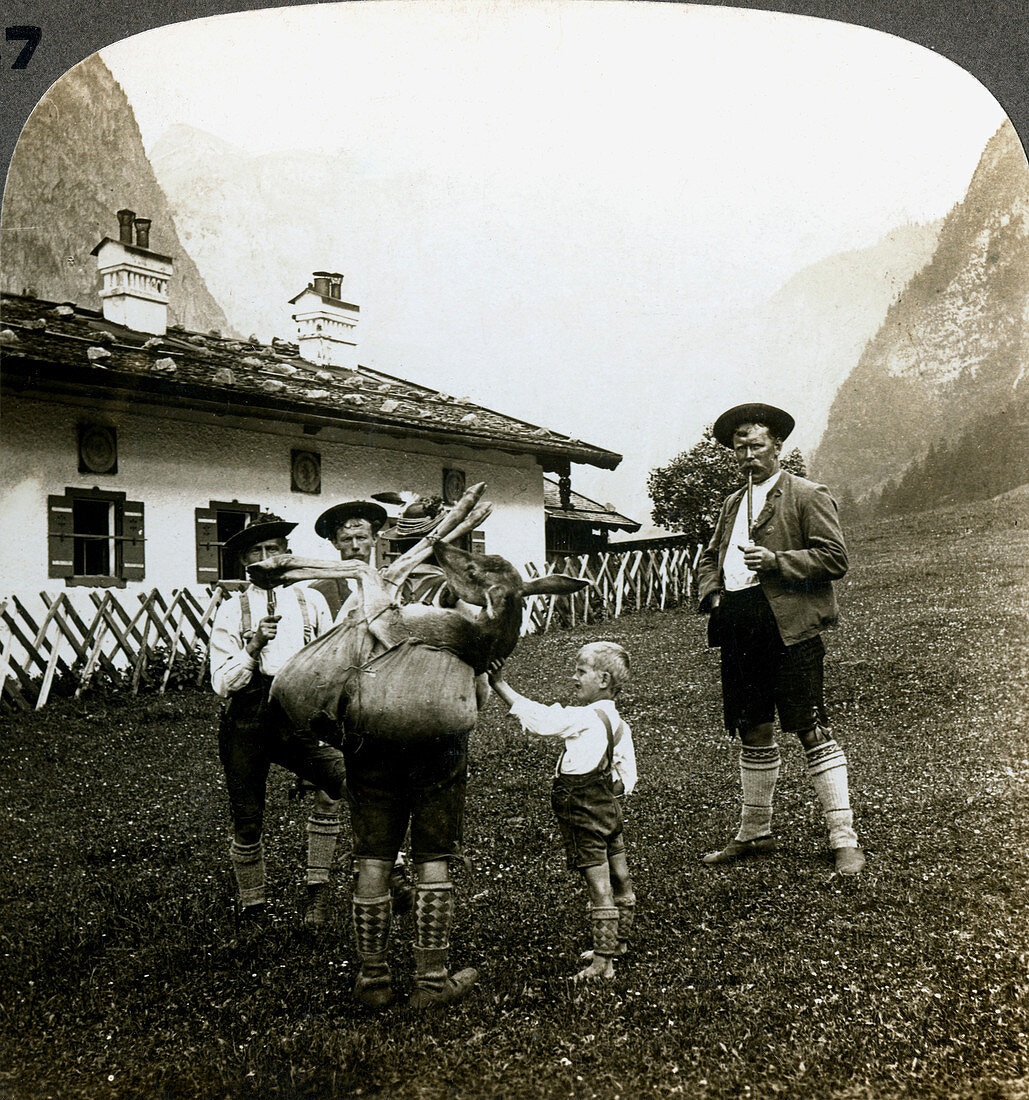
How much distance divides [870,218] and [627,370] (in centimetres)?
97

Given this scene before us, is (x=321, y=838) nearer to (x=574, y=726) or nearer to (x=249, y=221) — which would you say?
(x=574, y=726)

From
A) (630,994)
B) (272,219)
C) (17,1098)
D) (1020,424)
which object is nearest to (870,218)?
(1020,424)

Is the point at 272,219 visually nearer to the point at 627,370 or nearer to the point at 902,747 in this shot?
the point at 627,370

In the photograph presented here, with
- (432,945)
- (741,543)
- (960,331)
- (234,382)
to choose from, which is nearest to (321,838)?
(432,945)

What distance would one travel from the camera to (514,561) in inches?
120

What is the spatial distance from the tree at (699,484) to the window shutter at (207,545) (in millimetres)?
1428

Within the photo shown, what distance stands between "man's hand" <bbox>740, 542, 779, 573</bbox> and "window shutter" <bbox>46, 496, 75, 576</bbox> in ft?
6.98

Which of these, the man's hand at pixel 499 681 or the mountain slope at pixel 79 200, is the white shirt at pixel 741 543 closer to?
the man's hand at pixel 499 681

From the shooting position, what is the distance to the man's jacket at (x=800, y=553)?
10.4ft

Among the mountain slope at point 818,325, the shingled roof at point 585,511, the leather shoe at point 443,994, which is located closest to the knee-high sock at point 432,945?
the leather shoe at point 443,994

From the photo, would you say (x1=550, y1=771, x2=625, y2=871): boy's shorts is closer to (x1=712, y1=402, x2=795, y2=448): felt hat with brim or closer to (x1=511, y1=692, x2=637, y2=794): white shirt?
(x1=511, y1=692, x2=637, y2=794): white shirt

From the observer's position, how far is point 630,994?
9.50 feet

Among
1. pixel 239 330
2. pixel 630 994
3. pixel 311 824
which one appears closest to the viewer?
pixel 630 994

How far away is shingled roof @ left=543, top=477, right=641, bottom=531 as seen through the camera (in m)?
3.36
